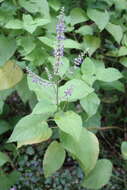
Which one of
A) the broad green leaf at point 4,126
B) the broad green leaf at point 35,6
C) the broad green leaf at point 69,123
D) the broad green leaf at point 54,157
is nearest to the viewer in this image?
the broad green leaf at point 69,123

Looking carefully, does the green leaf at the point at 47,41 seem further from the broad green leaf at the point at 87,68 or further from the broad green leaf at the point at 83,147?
the broad green leaf at the point at 83,147

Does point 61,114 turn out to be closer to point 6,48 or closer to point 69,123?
point 69,123

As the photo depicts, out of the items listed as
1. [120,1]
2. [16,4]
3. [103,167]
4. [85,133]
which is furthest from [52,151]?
[120,1]

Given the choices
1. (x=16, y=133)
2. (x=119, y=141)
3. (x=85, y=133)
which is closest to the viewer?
(x=16, y=133)

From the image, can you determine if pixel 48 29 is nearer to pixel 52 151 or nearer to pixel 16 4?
pixel 16 4

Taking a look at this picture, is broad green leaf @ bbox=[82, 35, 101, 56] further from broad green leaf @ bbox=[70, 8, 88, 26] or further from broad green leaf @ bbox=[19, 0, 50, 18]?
broad green leaf @ bbox=[19, 0, 50, 18]

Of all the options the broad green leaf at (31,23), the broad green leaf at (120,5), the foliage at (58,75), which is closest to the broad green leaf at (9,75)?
the foliage at (58,75)

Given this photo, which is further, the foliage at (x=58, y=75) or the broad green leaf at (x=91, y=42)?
the broad green leaf at (x=91, y=42)

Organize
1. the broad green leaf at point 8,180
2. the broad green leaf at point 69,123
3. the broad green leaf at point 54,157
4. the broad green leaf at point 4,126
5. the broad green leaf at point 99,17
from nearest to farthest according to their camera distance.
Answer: the broad green leaf at point 69,123, the broad green leaf at point 54,157, the broad green leaf at point 99,17, the broad green leaf at point 8,180, the broad green leaf at point 4,126
